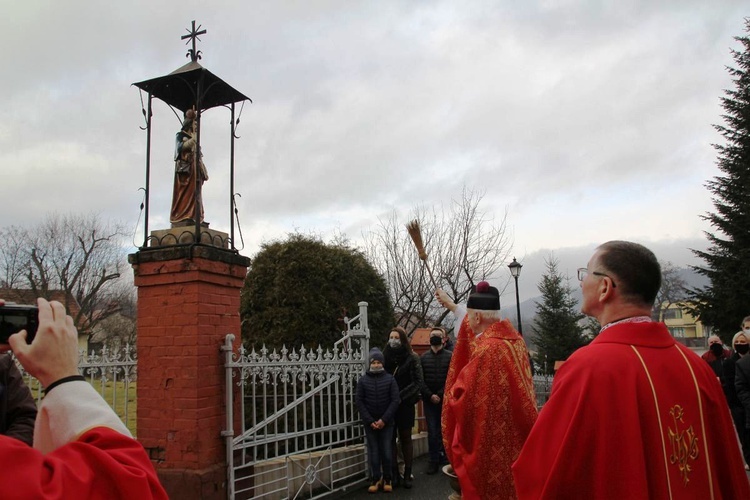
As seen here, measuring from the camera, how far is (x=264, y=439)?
17.2 ft

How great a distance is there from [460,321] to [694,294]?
15.3 metres

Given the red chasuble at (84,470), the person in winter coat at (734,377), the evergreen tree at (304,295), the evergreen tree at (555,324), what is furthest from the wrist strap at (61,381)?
the evergreen tree at (555,324)

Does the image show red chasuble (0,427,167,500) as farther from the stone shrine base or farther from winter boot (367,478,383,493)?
winter boot (367,478,383,493)

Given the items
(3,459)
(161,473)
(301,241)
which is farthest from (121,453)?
(301,241)

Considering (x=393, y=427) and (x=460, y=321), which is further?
(x=393, y=427)

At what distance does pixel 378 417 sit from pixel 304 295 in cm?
274

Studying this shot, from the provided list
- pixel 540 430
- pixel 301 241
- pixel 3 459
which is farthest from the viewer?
pixel 301 241

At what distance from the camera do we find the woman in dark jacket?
7.02 meters

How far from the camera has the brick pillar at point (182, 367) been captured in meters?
4.56

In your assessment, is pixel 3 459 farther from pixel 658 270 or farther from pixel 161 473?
pixel 161 473

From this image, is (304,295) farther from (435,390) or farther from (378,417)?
(378,417)

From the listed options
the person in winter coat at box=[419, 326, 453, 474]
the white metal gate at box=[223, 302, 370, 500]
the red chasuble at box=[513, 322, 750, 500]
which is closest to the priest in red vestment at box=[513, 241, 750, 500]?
the red chasuble at box=[513, 322, 750, 500]

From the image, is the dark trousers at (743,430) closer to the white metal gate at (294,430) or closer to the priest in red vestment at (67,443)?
the white metal gate at (294,430)

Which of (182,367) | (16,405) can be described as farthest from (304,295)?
(16,405)
